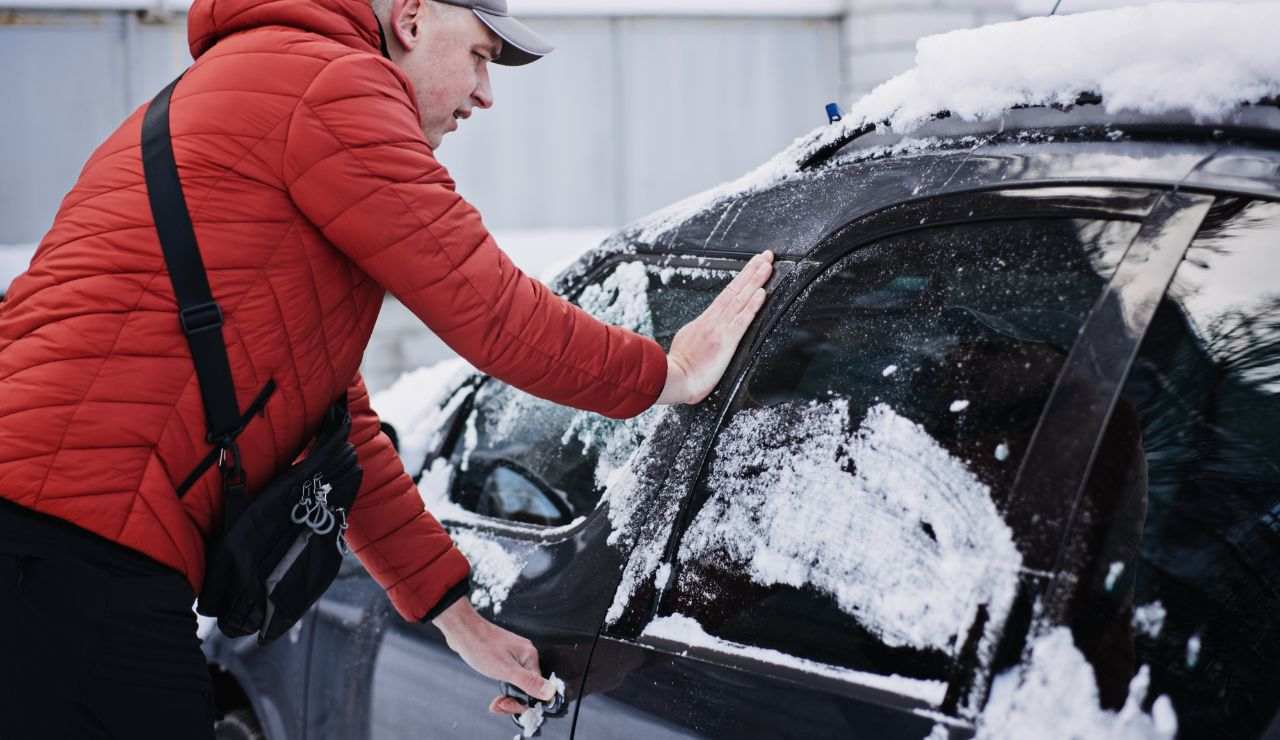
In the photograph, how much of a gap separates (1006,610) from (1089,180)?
525 mm

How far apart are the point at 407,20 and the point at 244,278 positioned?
483mm

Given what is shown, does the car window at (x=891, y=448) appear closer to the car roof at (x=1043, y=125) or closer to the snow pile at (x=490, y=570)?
the car roof at (x=1043, y=125)

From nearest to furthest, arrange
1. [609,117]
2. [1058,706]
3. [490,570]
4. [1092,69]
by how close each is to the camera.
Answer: [1058,706], [1092,69], [490,570], [609,117]

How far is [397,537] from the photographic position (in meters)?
2.00

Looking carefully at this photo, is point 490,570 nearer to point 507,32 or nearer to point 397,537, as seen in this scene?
point 397,537

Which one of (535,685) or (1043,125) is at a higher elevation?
(1043,125)

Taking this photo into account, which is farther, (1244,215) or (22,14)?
(22,14)

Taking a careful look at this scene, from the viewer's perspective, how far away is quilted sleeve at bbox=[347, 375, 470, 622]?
6.47 ft

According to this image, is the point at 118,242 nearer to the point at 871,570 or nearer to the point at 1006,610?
the point at 871,570

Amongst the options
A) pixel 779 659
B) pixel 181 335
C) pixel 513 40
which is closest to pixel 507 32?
pixel 513 40

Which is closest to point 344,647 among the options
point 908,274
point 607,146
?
point 908,274

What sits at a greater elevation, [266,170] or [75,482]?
[266,170]

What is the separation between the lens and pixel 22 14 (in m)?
7.47

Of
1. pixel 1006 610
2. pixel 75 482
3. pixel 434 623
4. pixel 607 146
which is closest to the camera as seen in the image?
pixel 1006 610
